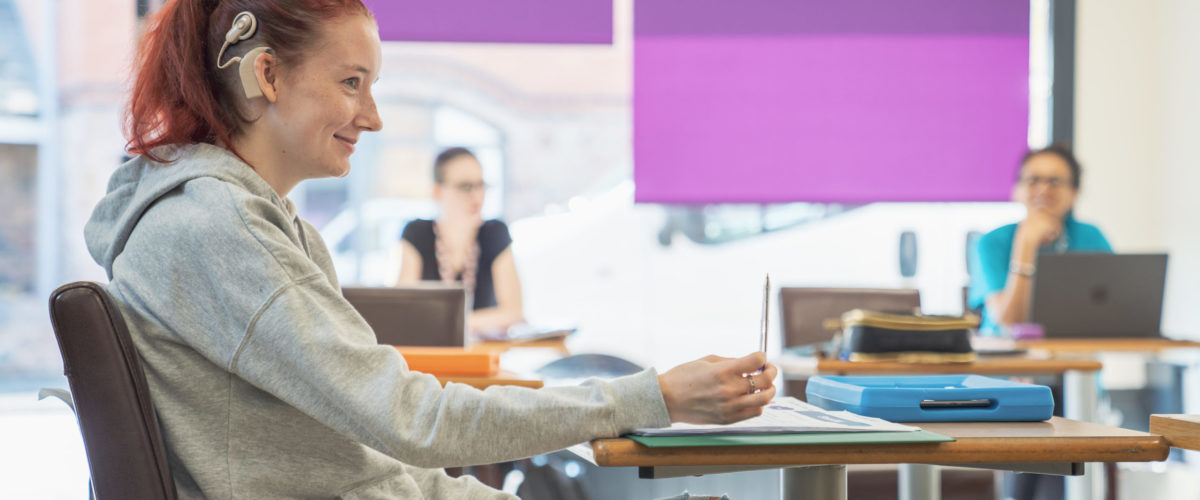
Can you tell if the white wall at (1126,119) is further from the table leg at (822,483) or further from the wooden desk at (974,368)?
the table leg at (822,483)

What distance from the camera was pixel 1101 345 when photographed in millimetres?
2949

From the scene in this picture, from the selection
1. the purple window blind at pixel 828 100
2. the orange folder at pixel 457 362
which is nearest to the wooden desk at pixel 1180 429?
the orange folder at pixel 457 362

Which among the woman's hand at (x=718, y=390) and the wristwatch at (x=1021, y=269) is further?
the wristwatch at (x=1021, y=269)

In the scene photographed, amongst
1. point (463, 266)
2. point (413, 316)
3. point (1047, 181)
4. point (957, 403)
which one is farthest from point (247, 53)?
point (1047, 181)

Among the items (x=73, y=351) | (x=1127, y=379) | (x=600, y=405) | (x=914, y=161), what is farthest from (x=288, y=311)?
(x=1127, y=379)

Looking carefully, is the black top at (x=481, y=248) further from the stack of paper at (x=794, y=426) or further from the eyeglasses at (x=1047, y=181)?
the stack of paper at (x=794, y=426)

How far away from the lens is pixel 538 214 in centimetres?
939

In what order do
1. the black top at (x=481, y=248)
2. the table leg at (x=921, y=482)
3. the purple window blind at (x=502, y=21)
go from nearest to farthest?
the table leg at (x=921, y=482), the black top at (x=481, y=248), the purple window blind at (x=502, y=21)

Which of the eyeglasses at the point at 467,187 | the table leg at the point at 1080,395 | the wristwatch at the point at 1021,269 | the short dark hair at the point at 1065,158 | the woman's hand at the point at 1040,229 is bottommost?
the table leg at the point at 1080,395

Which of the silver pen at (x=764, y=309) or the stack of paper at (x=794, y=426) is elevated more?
the silver pen at (x=764, y=309)

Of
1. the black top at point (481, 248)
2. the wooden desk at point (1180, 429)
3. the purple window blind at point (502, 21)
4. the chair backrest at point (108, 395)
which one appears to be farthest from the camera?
the purple window blind at point (502, 21)

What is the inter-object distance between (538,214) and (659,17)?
456 cm

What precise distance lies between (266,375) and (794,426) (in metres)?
0.51

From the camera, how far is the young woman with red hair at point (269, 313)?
960 mm
